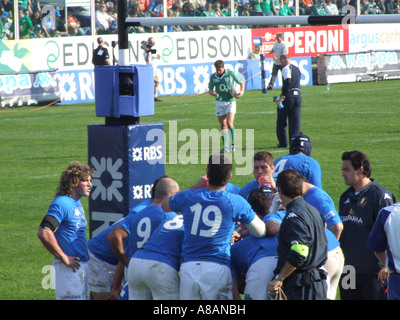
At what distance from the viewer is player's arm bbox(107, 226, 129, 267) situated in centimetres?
765

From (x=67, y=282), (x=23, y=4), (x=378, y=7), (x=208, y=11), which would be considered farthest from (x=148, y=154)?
(x=378, y=7)

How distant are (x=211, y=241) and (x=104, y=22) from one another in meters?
27.7

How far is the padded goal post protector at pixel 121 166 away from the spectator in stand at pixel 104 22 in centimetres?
2503

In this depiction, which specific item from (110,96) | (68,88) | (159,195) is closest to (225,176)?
(159,195)

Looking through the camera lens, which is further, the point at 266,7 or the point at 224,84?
the point at 266,7

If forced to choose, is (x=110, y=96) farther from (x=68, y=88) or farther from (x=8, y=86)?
(x=68, y=88)

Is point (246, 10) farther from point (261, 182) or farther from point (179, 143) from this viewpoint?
point (261, 182)

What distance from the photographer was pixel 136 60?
31.9 meters

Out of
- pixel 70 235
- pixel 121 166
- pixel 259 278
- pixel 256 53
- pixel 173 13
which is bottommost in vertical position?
pixel 259 278

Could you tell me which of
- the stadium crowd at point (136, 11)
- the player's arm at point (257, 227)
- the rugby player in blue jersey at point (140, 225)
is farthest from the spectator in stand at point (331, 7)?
the player's arm at point (257, 227)

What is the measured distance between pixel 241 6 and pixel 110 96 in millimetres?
31265

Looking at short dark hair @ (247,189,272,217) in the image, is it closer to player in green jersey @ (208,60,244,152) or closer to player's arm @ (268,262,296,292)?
player's arm @ (268,262,296,292)

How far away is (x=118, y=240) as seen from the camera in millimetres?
7648

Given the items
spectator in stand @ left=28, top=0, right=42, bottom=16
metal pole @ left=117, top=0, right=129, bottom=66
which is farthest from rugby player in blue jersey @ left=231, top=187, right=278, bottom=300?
spectator in stand @ left=28, top=0, right=42, bottom=16
